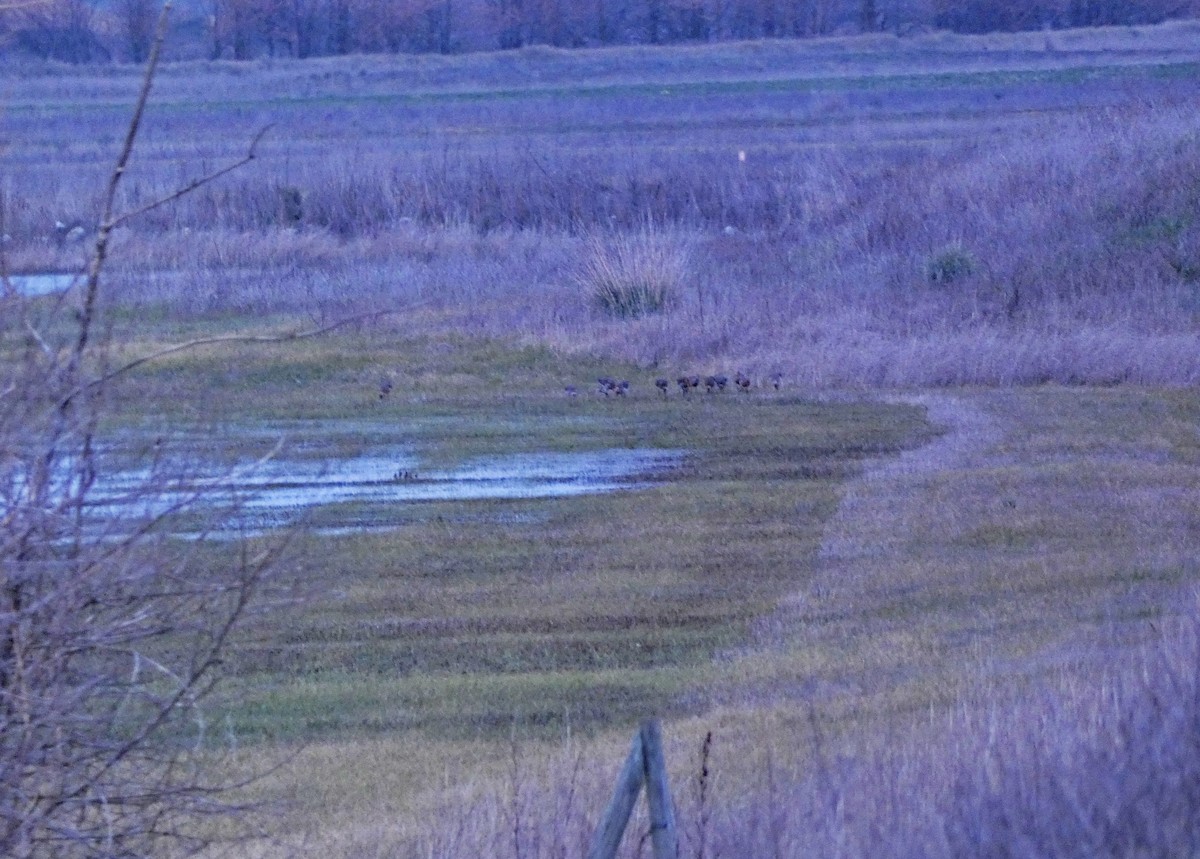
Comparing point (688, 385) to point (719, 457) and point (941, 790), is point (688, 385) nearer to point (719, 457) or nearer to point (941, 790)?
point (719, 457)

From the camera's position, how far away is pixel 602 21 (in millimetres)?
66125

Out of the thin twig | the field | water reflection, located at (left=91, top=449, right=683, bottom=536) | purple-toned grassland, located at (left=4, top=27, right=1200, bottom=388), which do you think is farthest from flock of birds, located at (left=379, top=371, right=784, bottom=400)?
the thin twig

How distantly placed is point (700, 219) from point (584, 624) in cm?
2241

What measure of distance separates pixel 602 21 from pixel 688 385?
5054 centimetres

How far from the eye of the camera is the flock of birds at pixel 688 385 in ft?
58.0

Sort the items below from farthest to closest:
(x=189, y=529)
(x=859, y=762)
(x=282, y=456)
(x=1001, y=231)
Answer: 1. (x=1001, y=231)
2. (x=282, y=456)
3. (x=189, y=529)
4. (x=859, y=762)

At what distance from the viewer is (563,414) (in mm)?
17047

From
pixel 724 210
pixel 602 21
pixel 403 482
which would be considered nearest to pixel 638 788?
pixel 403 482

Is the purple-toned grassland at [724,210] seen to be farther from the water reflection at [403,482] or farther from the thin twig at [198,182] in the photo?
the water reflection at [403,482]

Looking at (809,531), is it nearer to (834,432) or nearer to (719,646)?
(719,646)

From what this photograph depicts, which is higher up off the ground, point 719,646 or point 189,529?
point 189,529

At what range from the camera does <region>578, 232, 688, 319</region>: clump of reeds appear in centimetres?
2200

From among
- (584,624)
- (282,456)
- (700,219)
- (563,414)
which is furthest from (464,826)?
(700,219)

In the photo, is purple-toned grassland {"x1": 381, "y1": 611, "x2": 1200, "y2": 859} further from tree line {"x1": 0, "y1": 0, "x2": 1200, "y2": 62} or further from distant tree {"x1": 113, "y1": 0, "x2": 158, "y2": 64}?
tree line {"x1": 0, "y1": 0, "x2": 1200, "y2": 62}
